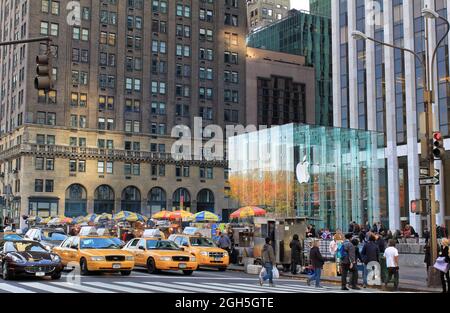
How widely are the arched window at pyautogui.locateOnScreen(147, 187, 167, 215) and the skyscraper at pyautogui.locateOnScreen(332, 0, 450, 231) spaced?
37.8 m

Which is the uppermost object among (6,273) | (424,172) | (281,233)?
(424,172)

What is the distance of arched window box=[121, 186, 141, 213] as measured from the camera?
93.0 metres

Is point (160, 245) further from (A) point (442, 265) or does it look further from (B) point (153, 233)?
(A) point (442, 265)

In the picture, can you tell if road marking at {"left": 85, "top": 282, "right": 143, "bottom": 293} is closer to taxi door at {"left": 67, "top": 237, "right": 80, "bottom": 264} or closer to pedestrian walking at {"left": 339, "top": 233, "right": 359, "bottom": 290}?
taxi door at {"left": 67, "top": 237, "right": 80, "bottom": 264}

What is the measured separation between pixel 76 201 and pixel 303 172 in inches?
1932

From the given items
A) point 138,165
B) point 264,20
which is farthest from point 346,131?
point 264,20

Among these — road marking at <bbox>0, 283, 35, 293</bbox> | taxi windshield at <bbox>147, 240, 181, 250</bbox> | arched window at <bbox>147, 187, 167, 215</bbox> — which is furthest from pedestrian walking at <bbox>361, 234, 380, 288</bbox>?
arched window at <bbox>147, 187, 167, 215</bbox>

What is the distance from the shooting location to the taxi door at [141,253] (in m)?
25.7

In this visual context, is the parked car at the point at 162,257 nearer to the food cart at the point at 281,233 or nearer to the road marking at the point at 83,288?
the food cart at the point at 281,233

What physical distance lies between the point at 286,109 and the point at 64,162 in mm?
47690

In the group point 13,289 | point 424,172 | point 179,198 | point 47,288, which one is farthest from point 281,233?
point 179,198

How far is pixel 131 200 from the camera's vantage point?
307 feet

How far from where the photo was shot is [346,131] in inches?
1975

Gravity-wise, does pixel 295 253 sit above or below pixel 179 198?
below
